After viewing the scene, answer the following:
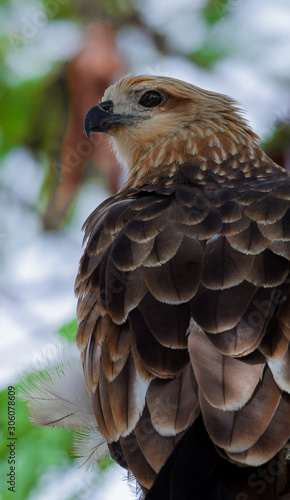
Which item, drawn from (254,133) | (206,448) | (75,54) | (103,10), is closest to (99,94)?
(75,54)

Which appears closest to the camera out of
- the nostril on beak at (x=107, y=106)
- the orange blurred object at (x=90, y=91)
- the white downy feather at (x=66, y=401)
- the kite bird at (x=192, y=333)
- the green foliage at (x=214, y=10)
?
the kite bird at (x=192, y=333)

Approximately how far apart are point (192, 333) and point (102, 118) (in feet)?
9.60

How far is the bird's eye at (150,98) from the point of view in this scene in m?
6.24

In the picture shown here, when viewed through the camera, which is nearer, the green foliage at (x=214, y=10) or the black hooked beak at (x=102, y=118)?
the black hooked beak at (x=102, y=118)

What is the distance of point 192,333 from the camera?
12.0ft

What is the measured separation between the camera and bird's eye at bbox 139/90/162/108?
246 inches

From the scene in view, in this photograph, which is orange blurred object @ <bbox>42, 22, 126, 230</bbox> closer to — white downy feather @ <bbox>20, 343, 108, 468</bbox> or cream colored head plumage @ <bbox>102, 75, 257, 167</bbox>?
cream colored head plumage @ <bbox>102, 75, 257, 167</bbox>

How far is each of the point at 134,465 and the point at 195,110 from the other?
3.40m

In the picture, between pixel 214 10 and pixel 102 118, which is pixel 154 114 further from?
pixel 214 10

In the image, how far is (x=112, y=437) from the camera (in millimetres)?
3873

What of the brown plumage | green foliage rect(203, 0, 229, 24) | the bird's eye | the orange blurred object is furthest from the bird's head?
green foliage rect(203, 0, 229, 24)

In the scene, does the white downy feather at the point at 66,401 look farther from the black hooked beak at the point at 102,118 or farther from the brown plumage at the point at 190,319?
the black hooked beak at the point at 102,118

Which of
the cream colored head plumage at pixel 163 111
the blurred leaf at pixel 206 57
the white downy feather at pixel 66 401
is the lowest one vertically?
the white downy feather at pixel 66 401

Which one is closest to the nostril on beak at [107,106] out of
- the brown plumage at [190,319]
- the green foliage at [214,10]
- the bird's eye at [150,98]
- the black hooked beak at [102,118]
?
the black hooked beak at [102,118]
